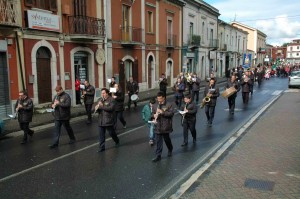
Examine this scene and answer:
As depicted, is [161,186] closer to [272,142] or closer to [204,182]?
[204,182]

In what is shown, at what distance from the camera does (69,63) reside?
17.6m

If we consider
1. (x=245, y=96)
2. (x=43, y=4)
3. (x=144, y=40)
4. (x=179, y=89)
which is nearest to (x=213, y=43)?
(x=144, y=40)

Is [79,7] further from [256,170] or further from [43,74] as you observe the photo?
[256,170]

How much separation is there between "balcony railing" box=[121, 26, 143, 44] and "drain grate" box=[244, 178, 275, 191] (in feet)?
56.6

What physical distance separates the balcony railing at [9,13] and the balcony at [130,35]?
353 inches

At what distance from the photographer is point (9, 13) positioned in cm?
1345

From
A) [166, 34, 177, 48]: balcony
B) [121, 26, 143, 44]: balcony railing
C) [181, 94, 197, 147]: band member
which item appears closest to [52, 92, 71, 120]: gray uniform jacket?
[181, 94, 197, 147]: band member

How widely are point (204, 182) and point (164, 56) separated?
78.1ft

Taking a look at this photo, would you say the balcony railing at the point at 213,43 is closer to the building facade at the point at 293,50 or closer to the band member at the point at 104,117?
the band member at the point at 104,117

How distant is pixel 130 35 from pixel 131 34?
0.47 ft

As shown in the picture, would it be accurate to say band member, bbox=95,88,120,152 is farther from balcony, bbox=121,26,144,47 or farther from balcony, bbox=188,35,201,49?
balcony, bbox=188,35,201,49

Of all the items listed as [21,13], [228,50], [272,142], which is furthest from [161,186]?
[228,50]

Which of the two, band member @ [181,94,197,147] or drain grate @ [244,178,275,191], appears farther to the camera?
band member @ [181,94,197,147]

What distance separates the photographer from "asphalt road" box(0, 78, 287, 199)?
5781mm
